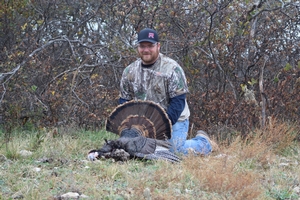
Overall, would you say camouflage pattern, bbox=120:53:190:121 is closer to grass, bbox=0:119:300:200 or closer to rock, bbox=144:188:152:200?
grass, bbox=0:119:300:200

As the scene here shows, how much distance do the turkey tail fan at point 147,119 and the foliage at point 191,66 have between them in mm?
1823

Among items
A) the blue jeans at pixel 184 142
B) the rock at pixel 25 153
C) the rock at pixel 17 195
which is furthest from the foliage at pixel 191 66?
the rock at pixel 17 195

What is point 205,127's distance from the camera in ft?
27.9

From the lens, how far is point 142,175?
16.4 feet

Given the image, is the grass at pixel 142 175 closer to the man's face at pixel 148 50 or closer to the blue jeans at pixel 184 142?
the blue jeans at pixel 184 142

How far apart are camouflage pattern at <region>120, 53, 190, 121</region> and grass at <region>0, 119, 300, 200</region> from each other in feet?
3.55

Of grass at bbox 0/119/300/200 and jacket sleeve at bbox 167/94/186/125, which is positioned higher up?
jacket sleeve at bbox 167/94/186/125

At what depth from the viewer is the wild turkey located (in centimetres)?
614

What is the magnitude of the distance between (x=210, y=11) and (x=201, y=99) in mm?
1513

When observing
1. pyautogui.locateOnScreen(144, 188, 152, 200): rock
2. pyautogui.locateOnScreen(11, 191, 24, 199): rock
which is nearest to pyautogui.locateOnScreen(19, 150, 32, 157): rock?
pyautogui.locateOnScreen(11, 191, 24, 199): rock

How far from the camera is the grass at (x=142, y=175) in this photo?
14.5 feet

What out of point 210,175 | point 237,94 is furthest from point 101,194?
point 237,94

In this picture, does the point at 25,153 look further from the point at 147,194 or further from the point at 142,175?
the point at 147,194

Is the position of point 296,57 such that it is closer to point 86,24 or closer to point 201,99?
point 201,99
